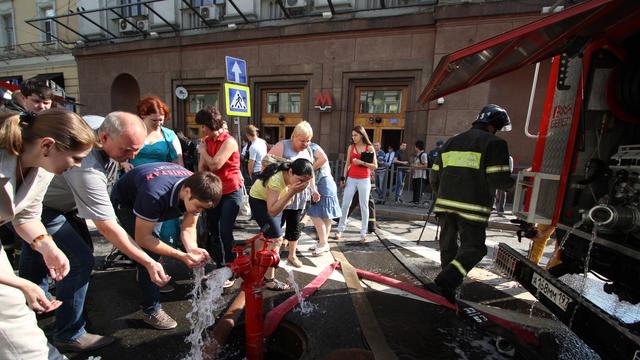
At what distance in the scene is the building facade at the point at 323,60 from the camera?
9391mm

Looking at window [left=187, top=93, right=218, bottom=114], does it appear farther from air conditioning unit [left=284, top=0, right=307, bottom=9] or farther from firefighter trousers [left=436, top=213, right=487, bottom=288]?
firefighter trousers [left=436, top=213, right=487, bottom=288]

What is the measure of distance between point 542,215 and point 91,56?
18.1 metres

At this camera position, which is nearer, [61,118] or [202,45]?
[61,118]

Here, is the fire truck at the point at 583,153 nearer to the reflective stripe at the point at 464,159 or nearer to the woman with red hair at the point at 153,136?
the reflective stripe at the point at 464,159

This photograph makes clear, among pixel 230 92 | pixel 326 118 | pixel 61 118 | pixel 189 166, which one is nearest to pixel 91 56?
pixel 189 166

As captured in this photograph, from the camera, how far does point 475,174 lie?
2.79 meters

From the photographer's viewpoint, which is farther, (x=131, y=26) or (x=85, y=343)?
(x=131, y=26)

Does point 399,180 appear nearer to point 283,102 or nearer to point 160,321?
point 160,321

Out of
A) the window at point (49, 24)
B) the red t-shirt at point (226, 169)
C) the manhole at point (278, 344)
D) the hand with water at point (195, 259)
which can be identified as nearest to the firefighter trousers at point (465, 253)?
the manhole at point (278, 344)

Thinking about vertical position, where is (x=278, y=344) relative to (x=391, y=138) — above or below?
below

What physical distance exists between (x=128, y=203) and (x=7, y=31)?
23.1 m

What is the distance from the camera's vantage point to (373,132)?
11.0 metres

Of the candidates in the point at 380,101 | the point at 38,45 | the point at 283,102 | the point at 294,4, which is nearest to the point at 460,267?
the point at 380,101

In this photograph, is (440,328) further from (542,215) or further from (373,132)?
(373,132)
